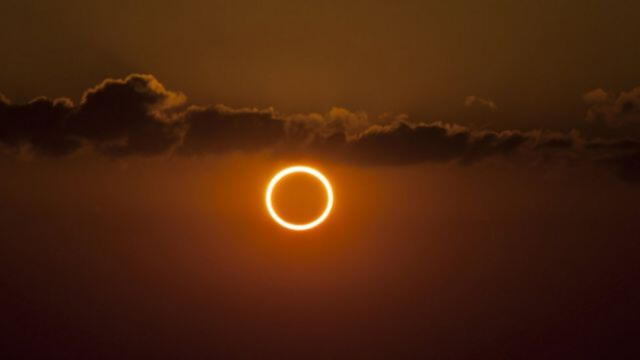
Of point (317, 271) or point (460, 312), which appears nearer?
point (317, 271)

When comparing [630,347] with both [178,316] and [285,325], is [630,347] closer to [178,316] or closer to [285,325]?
[285,325]

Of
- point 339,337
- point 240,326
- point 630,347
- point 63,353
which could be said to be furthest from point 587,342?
point 63,353

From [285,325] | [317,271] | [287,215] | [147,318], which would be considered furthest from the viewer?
[285,325]

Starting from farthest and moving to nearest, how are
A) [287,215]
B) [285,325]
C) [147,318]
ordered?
[285,325] < [147,318] < [287,215]

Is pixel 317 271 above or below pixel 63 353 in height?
below

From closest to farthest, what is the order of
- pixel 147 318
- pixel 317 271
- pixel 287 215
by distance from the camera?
pixel 287 215 → pixel 317 271 → pixel 147 318

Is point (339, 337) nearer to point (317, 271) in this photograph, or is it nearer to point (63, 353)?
point (317, 271)

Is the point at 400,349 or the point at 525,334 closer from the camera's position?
the point at 525,334

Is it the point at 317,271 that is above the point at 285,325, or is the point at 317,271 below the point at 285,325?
below

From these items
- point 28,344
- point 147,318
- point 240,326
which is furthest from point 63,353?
point 240,326
